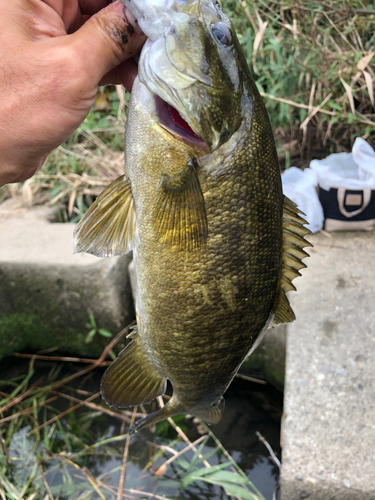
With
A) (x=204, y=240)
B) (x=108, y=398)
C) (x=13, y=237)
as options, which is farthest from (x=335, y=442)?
(x=13, y=237)

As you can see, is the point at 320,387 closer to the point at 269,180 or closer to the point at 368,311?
the point at 368,311

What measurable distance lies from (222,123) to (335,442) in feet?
4.89

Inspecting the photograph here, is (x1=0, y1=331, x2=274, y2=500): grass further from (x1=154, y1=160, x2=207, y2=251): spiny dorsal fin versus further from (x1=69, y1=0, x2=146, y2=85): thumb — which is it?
(x1=69, y1=0, x2=146, y2=85): thumb

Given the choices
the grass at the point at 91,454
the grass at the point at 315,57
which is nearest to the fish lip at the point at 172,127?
the grass at the point at 91,454

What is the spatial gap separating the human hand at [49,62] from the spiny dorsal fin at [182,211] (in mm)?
382

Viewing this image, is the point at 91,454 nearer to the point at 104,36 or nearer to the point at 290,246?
the point at 290,246

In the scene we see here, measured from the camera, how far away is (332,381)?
2078mm

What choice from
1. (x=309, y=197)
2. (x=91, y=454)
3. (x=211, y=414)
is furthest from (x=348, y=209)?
(x=91, y=454)

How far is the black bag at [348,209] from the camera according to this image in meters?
2.93

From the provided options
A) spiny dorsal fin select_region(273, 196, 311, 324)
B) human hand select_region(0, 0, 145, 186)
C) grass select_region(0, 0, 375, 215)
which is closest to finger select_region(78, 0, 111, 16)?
human hand select_region(0, 0, 145, 186)

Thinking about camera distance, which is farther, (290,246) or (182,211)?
(290,246)

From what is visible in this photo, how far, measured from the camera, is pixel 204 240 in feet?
3.71

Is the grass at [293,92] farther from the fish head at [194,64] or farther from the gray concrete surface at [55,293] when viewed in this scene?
the fish head at [194,64]

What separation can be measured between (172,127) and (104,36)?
0.31 m
